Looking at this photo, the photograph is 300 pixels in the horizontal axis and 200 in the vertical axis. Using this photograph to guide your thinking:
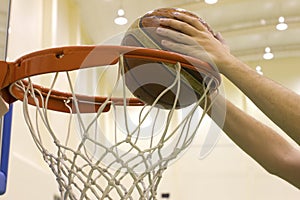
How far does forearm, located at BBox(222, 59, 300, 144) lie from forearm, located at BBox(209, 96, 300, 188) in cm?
30

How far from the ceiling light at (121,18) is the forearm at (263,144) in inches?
123

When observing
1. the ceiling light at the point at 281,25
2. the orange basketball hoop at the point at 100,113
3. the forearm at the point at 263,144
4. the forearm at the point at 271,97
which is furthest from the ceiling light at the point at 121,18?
the forearm at the point at 271,97

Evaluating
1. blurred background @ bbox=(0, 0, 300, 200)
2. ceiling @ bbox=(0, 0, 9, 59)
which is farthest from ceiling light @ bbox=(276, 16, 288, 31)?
ceiling @ bbox=(0, 0, 9, 59)

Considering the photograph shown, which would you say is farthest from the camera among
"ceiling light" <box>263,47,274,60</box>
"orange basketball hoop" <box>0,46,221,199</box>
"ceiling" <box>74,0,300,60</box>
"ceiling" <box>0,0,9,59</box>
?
"ceiling light" <box>263,47,274,60</box>

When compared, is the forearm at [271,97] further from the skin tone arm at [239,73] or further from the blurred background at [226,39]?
the blurred background at [226,39]

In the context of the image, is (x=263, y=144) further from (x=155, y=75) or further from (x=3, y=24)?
(x=3, y=24)

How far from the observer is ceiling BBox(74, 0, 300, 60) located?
14.3 feet

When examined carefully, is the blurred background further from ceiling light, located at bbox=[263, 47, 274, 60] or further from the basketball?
the basketball

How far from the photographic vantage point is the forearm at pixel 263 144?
149 cm

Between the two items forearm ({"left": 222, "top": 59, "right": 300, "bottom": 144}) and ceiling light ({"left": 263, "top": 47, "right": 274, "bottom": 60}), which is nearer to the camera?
forearm ({"left": 222, "top": 59, "right": 300, "bottom": 144})

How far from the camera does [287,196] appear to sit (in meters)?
4.93

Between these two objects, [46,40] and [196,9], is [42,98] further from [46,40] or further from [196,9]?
[196,9]

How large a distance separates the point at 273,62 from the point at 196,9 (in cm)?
134

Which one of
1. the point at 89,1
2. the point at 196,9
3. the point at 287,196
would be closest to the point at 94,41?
the point at 89,1
